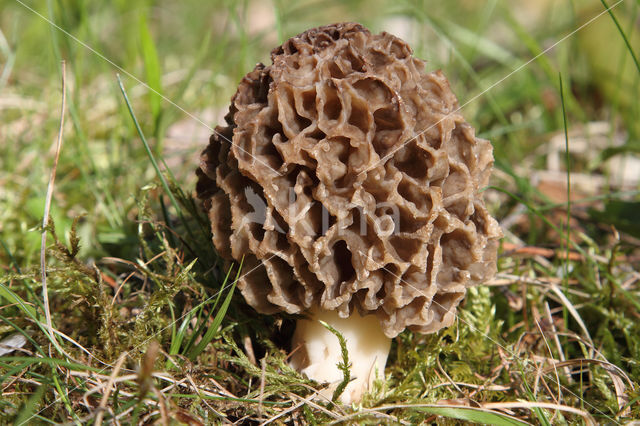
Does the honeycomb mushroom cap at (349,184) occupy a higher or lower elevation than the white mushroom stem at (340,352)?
higher

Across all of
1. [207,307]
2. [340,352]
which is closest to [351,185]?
[340,352]

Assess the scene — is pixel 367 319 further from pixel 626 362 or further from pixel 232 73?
pixel 232 73

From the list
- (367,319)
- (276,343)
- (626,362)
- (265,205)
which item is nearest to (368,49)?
(265,205)

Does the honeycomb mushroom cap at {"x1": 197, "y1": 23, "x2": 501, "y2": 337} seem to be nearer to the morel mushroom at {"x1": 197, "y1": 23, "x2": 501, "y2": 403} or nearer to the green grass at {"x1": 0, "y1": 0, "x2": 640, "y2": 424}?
the morel mushroom at {"x1": 197, "y1": 23, "x2": 501, "y2": 403}

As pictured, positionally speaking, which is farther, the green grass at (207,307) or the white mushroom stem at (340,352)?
the white mushroom stem at (340,352)

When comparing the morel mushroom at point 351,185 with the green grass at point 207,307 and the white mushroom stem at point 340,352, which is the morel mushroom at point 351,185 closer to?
the white mushroom stem at point 340,352

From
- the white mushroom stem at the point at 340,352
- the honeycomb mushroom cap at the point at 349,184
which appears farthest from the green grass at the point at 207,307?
the honeycomb mushroom cap at the point at 349,184
